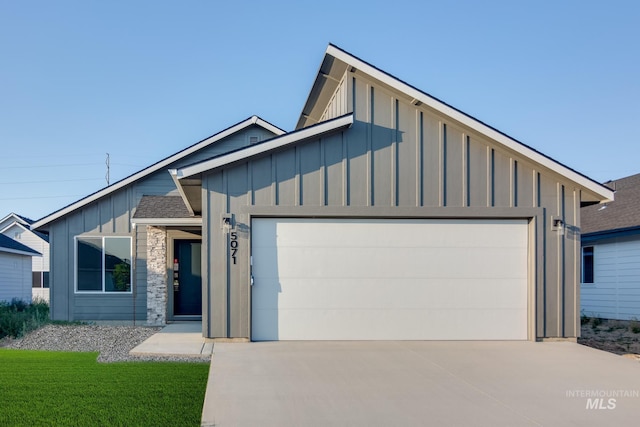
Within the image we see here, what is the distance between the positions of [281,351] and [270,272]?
160cm

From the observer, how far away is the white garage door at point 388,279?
1008 centimetres

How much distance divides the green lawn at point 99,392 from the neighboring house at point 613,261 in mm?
12985

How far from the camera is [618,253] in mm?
16453

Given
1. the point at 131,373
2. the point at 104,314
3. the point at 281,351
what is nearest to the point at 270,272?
the point at 281,351

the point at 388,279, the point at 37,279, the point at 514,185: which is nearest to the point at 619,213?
the point at 514,185

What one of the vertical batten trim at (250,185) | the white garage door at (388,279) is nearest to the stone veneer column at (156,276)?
the white garage door at (388,279)

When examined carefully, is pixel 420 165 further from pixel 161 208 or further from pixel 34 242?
pixel 34 242

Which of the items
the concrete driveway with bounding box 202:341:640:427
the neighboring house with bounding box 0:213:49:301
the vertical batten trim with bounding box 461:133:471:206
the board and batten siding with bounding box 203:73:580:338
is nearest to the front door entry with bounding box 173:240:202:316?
the board and batten siding with bounding box 203:73:580:338

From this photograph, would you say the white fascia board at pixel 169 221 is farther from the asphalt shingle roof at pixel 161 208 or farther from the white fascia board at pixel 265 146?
the white fascia board at pixel 265 146

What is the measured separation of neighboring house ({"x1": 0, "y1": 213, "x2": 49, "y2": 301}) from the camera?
2825cm

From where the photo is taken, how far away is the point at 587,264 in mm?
18141

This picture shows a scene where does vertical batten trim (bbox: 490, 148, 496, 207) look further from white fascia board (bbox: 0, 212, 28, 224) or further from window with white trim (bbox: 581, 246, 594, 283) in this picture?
white fascia board (bbox: 0, 212, 28, 224)

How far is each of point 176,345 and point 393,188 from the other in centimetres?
481

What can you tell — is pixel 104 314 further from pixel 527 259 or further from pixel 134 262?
pixel 527 259
